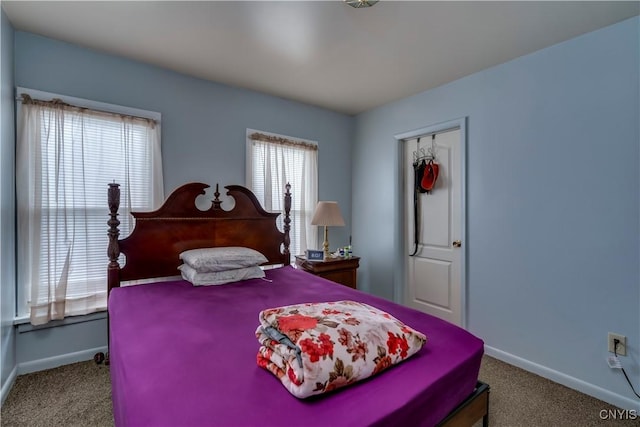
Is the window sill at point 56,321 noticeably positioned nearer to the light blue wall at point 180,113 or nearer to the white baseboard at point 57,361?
the light blue wall at point 180,113

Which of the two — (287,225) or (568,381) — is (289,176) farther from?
(568,381)

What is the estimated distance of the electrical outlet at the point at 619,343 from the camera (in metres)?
1.92

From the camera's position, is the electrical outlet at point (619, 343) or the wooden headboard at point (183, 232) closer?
the electrical outlet at point (619, 343)

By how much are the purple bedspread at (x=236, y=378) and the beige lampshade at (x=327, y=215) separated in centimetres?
153

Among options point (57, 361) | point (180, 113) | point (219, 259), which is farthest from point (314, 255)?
point (57, 361)

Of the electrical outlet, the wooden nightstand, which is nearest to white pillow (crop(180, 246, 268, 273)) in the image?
the wooden nightstand

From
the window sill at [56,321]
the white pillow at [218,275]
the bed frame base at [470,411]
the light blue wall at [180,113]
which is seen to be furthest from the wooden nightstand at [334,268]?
the bed frame base at [470,411]

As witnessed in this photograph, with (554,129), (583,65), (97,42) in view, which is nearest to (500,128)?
(554,129)

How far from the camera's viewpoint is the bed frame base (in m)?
1.11

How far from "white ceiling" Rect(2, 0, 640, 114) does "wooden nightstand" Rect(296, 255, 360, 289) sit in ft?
5.94

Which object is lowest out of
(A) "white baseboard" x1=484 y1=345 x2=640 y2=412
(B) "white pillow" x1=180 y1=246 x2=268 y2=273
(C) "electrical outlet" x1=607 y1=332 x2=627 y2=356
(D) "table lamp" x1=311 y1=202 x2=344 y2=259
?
(A) "white baseboard" x1=484 y1=345 x2=640 y2=412

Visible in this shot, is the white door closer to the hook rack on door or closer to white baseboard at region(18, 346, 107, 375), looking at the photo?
the hook rack on door

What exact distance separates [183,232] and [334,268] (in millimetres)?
1503

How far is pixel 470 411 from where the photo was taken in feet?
3.94
